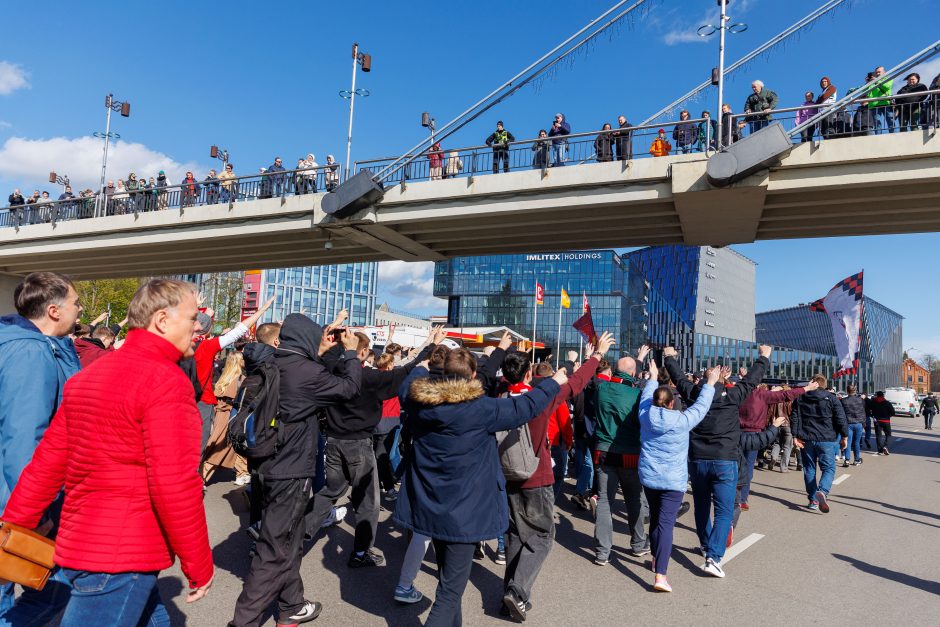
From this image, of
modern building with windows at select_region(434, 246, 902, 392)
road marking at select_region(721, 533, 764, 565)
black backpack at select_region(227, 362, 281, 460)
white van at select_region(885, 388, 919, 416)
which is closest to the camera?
black backpack at select_region(227, 362, 281, 460)

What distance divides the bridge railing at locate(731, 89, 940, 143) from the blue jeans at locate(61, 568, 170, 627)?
13.7m

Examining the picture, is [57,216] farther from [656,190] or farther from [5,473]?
[5,473]

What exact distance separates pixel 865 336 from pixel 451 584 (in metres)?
99.3

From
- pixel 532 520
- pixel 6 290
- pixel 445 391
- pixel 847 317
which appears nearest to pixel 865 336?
pixel 847 317

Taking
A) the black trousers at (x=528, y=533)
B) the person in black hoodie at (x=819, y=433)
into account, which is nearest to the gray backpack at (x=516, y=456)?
the black trousers at (x=528, y=533)

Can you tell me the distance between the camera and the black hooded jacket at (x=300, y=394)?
3.97 meters

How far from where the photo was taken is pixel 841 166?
12.7m

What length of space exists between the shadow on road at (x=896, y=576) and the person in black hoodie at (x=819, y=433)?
253cm

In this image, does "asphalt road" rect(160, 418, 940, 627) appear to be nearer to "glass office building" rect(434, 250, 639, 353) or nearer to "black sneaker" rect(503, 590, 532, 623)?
"black sneaker" rect(503, 590, 532, 623)

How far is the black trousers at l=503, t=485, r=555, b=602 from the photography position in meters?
4.41

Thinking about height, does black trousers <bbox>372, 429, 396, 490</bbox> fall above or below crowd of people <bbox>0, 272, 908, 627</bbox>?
below

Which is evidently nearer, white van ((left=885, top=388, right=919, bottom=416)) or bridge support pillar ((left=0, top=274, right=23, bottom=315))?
bridge support pillar ((left=0, top=274, right=23, bottom=315))

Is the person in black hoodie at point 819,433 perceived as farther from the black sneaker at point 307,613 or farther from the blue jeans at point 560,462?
the black sneaker at point 307,613

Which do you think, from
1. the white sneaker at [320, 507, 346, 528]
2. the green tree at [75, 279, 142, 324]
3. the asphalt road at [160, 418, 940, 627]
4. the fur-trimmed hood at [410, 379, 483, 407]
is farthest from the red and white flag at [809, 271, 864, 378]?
the green tree at [75, 279, 142, 324]
